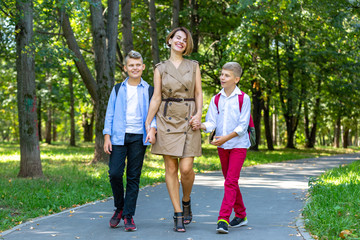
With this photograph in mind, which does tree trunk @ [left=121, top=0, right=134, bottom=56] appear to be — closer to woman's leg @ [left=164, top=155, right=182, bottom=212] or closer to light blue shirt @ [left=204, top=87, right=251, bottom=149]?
light blue shirt @ [left=204, top=87, right=251, bottom=149]

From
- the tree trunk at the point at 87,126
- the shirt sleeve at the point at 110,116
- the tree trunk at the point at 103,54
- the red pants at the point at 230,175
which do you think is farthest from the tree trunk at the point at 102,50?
the tree trunk at the point at 87,126

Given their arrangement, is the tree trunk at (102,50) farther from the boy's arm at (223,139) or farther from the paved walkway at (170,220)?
the boy's arm at (223,139)

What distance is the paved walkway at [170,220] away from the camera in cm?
511

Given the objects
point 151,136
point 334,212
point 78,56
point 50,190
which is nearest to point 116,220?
point 151,136

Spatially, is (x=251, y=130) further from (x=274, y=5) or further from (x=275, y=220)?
(x=274, y=5)

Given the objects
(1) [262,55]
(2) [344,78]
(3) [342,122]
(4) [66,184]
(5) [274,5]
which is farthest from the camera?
(3) [342,122]

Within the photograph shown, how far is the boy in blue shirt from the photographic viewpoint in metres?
5.35

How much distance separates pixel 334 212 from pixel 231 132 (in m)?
1.73

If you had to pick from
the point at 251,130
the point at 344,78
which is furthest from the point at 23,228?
the point at 344,78

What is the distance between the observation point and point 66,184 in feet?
30.9

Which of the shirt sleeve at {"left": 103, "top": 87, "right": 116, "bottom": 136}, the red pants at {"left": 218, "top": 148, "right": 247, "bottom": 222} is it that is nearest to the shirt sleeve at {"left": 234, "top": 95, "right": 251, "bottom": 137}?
the red pants at {"left": 218, "top": 148, "right": 247, "bottom": 222}

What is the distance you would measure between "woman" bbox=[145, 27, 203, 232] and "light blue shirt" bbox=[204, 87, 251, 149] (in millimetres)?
251

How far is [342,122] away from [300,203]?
34.7m

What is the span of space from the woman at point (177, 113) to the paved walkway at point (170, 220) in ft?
1.41
